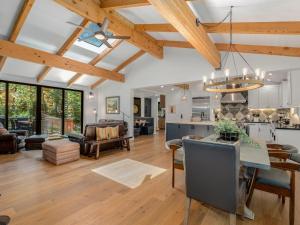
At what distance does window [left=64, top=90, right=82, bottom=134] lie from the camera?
7.86 m

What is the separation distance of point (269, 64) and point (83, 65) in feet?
18.8

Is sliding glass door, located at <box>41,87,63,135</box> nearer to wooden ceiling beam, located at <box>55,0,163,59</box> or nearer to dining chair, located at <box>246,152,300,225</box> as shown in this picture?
wooden ceiling beam, located at <box>55,0,163,59</box>

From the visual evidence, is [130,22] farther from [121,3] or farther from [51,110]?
[51,110]

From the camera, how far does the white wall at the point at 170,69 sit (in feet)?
13.7

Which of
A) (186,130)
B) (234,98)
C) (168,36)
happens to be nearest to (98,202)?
(186,130)

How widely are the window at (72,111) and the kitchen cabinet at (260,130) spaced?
757 cm

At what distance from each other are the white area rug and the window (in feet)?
15.9

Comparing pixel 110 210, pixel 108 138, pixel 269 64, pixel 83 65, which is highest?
pixel 83 65

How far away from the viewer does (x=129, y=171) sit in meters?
3.61

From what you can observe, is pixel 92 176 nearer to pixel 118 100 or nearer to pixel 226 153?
pixel 226 153

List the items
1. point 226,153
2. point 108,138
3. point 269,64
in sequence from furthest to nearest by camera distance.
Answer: point 108,138 < point 269,64 < point 226,153

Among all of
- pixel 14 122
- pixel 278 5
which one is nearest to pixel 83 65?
pixel 14 122

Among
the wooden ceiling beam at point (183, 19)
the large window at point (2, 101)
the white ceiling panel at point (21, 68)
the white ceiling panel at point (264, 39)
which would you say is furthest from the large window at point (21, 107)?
the white ceiling panel at point (264, 39)

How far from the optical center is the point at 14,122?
630 centimetres
